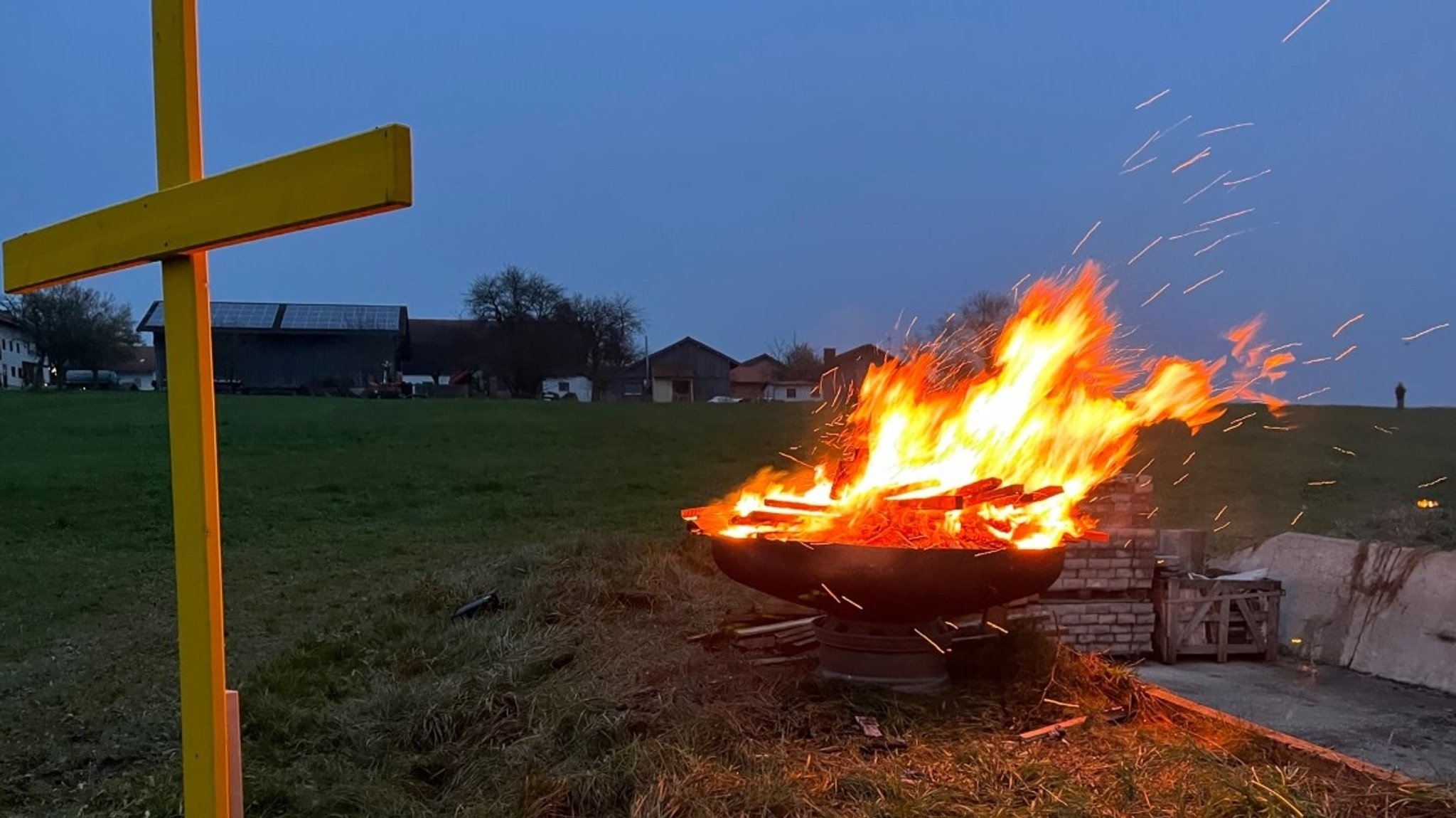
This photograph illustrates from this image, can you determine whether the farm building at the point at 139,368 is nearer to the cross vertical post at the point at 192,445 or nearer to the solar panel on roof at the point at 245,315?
the solar panel on roof at the point at 245,315

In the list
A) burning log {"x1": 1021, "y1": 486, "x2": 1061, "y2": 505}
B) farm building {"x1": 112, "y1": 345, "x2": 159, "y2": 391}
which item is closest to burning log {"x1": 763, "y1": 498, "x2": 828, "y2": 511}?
burning log {"x1": 1021, "y1": 486, "x2": 1061, "y2": 505}

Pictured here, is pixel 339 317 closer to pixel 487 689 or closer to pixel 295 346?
pixel 295 346

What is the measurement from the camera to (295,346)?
115ft

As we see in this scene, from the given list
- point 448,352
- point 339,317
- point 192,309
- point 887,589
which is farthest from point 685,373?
point 192,309

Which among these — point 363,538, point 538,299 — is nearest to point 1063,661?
point 363,538

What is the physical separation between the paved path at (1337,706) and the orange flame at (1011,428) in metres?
1.43

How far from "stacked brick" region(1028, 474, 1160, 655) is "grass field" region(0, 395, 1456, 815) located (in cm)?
169

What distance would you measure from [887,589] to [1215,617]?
3341mm

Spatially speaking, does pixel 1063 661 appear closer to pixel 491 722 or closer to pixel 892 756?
pixel 892 756

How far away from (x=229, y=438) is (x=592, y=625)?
16.1m

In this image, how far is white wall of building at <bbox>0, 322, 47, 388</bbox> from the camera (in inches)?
1501

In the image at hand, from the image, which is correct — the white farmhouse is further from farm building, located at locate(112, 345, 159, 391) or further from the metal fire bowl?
the metal fire bowl

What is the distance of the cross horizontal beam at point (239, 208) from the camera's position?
156cm

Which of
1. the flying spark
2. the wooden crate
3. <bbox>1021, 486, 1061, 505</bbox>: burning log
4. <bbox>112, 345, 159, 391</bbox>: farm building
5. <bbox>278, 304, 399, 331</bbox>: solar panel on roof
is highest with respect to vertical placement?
<bbox>278, 304, 399, 331</bbox>: solar panel on roof
